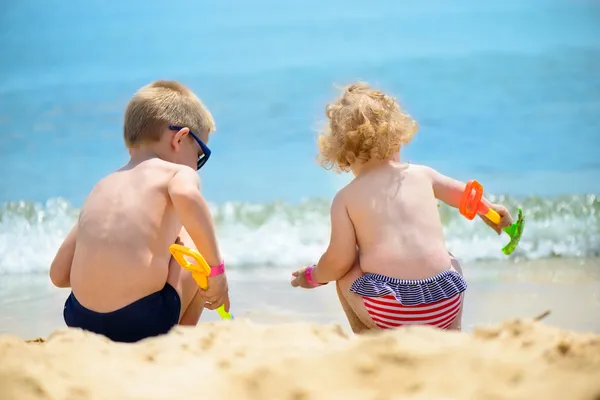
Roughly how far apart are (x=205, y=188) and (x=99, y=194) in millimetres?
4365

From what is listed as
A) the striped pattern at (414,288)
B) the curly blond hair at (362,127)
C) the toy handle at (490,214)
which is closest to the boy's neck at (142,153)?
the curly blond hair at (362,127)

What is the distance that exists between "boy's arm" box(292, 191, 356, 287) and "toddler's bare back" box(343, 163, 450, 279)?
0.02 metres

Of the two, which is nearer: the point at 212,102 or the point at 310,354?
the point at 310,354

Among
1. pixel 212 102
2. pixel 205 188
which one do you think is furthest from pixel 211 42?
pixel 205 188

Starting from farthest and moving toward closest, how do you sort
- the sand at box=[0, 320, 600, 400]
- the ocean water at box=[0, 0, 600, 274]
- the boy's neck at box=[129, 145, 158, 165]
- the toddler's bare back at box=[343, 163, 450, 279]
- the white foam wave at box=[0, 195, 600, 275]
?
the ocean water at box=[0, 0, 600, 274], the white foam wave at box=[0, 195, 600, 275], the boy's neck at box=[129, 145, 158, 165], the toddler's bare back at box=[343, 163, 450, 279], the sand at box=[0, 320, 600, 400]

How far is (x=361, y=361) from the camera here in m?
0.95

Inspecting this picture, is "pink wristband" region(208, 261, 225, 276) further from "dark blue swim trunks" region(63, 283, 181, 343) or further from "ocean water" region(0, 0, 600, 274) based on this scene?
"ocean water" region(0, 0, 600, 274)

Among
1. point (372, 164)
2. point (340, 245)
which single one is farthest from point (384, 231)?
point (372, 164)

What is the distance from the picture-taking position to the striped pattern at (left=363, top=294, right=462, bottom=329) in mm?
1868

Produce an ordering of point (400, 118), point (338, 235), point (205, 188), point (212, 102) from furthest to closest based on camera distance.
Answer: point (212, 102)
point (205, 188)
point (400, 118)
point (338, 235)

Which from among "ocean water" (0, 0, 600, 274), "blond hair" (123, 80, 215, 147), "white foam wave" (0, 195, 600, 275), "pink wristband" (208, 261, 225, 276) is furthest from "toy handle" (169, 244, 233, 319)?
"ocean water" (0, 0, 600, 274)

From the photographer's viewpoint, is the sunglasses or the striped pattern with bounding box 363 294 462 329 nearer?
the striped pattern with bounding box 363 294 462 329

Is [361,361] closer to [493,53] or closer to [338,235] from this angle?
[338,235]

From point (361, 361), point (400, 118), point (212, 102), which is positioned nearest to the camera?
point (361, 361)
